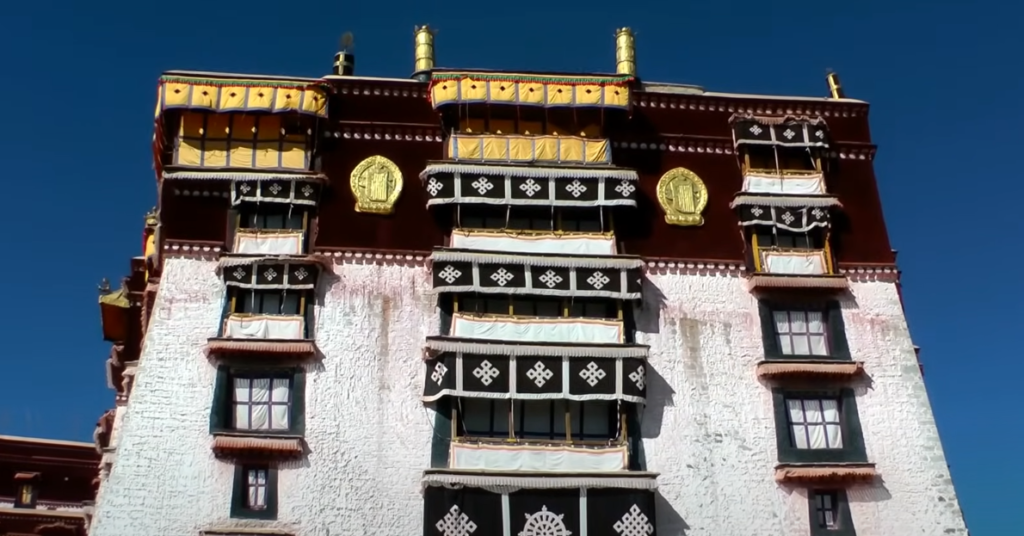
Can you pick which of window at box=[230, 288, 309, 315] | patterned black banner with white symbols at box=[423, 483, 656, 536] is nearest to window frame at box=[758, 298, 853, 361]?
patterned black banner with white symbols at box=[423, 483, 656, 536]

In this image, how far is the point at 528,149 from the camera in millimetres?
25469

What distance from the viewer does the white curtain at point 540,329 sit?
23172 mm

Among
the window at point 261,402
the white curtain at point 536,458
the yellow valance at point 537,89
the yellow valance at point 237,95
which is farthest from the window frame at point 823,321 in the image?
the yellow valance at point 237,95

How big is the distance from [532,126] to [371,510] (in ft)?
30.8

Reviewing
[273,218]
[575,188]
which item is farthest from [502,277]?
[273,218]

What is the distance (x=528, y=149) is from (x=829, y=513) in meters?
9.99

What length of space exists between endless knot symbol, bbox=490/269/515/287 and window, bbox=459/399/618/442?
2.52 metres

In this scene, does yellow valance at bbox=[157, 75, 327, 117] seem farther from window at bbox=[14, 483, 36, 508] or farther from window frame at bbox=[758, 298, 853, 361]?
window at bbox=[14, 483, 36, 508]

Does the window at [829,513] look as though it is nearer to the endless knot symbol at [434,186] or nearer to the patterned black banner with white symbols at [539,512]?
the patterned black banner with white symbols at [539,512]

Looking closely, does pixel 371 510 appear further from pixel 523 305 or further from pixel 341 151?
pixel 341 151

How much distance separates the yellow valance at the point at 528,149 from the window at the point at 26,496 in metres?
18.6

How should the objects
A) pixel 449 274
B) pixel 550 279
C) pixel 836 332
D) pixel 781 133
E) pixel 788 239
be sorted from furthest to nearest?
1. pixel 781 133
2. pixel 788 239
3. pixel 836 332
4. pixel 550 279
5. pixel 449 274

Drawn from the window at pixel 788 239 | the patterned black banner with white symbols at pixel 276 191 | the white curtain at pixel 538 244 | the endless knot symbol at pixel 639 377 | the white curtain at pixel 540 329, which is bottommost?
the endless knot symbol at pixel 639 377

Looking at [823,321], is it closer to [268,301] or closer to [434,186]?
[434,186]
